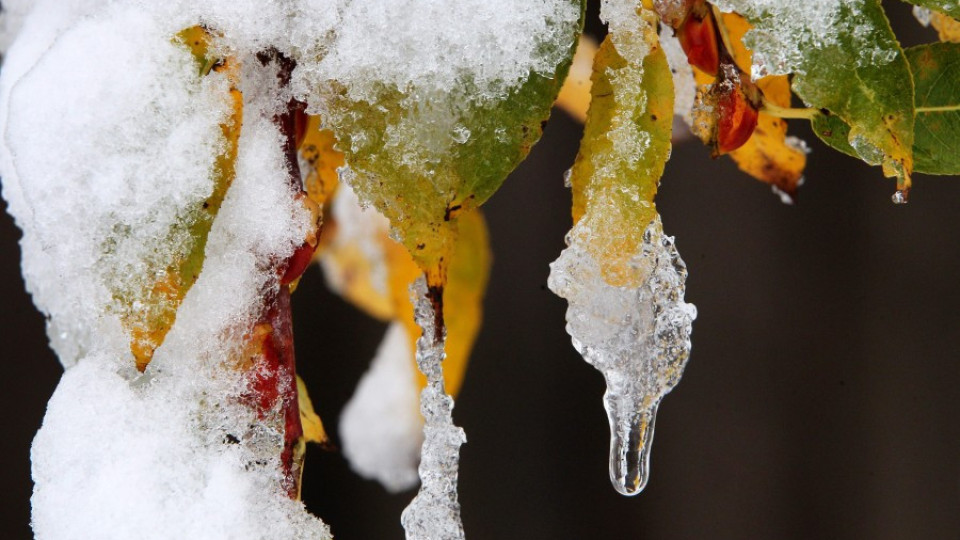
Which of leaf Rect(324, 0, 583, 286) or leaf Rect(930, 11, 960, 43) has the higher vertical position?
leaf Rect(324, 0, 583, 286)

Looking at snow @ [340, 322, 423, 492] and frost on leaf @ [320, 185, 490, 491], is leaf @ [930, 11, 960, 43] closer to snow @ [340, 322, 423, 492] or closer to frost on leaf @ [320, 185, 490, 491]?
frost on leaf @ [320, 185, 490, 491]

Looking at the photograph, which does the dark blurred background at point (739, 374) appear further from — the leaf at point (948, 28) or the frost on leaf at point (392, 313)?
the leaf at point (948, 28)

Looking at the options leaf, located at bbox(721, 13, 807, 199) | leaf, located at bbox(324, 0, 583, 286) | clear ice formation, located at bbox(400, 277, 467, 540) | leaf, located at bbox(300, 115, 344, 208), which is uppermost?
leaf, located at bbox(324, 0, 583, 286)

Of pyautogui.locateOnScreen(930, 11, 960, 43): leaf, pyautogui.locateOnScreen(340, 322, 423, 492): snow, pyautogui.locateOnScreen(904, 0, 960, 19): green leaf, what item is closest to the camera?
pyautogui.locateOnScreen(904, 0, 960, 19): green leaf

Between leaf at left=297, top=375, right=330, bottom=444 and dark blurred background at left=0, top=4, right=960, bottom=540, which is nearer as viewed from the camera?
leaf at left=297, top=375, right=330, bottom=444

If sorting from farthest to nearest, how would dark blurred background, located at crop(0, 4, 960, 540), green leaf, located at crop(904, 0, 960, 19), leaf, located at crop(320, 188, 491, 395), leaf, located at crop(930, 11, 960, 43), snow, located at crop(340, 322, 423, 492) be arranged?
dark blurred background, located at crop(0, 4, 960, 540)
snow, located at crop(340, 322, 423, 492)
leaf, located at crop(320, 188, 491, 395)
leaf, located at crop(930, 11, 960, 43)
green leaf, located at crop(904, 0, 960, 19)

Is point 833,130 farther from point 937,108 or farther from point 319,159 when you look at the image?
point 319,159

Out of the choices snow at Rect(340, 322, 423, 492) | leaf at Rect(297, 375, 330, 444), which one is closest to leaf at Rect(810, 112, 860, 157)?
leaf at Rect(297, 375, 330, 444)

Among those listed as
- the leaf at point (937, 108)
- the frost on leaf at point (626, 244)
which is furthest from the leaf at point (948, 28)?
the frost on leaf at point (626, 244)
